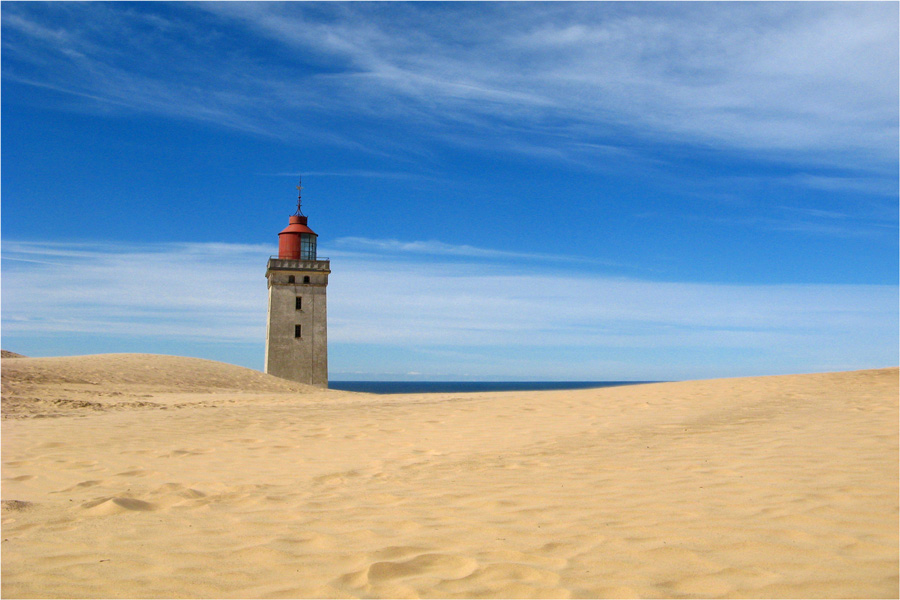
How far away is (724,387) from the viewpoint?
1369 centimetres

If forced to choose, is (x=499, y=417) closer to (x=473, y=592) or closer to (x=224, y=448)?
(x=224, y=448)

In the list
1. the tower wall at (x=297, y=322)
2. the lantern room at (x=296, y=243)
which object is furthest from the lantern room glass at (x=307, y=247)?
the tower wall at (x=297, y=322)

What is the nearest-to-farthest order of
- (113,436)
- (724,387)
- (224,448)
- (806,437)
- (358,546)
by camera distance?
(358,546)
(806,437)
(224,448)
(113,436)
(724,387)

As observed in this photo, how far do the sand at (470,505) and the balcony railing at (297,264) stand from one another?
2529cm

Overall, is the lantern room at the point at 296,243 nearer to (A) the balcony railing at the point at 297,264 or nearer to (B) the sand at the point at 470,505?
(A) the balcony railing at the point at 297,264

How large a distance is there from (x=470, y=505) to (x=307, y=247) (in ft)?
111

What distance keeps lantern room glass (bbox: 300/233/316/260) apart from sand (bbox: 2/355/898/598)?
26576 millimetres

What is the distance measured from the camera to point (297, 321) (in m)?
35.9

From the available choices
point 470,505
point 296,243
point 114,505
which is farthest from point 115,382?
point 470,505

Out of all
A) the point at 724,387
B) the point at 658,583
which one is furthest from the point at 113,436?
the point at 724,387

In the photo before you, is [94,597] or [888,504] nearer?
[94,597]

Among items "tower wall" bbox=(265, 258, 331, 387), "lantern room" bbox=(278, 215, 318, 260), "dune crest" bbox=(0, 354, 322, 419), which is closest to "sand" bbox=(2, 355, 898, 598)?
"dune crest" bbox=(0, 354, 322, 419)

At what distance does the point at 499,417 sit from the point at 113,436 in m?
6.38

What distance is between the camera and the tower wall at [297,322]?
1400 inches
